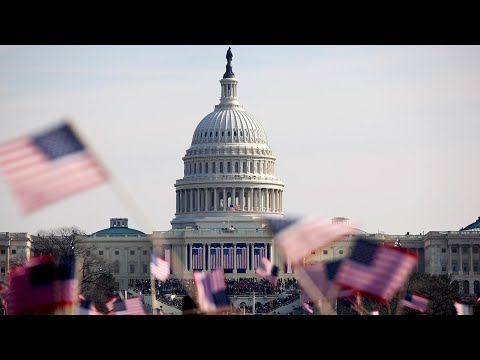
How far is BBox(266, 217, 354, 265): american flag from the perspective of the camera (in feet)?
122

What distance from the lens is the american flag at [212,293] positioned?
40812 mm

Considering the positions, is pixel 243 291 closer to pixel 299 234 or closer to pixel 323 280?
pixel 299 234

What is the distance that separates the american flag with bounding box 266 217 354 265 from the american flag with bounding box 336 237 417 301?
9.16 feet

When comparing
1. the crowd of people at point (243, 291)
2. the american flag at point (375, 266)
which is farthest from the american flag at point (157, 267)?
the crowd of people at point (243, 291)

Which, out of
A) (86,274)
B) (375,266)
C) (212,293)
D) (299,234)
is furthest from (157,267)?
(86,274)

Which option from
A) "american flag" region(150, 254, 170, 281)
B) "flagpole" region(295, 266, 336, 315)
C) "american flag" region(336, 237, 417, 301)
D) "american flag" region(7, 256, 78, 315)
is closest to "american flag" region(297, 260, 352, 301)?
"flagpole" region(295, 266, 336, 315)

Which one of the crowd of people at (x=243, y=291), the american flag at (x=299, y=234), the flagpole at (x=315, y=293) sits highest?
the crowd of people at (x=243, y=291)

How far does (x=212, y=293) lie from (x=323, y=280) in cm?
723

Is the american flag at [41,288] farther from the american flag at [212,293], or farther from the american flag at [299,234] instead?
the american flag at [212,293]

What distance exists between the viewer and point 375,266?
32.9 meters

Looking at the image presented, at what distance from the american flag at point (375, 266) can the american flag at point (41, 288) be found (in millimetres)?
5119
